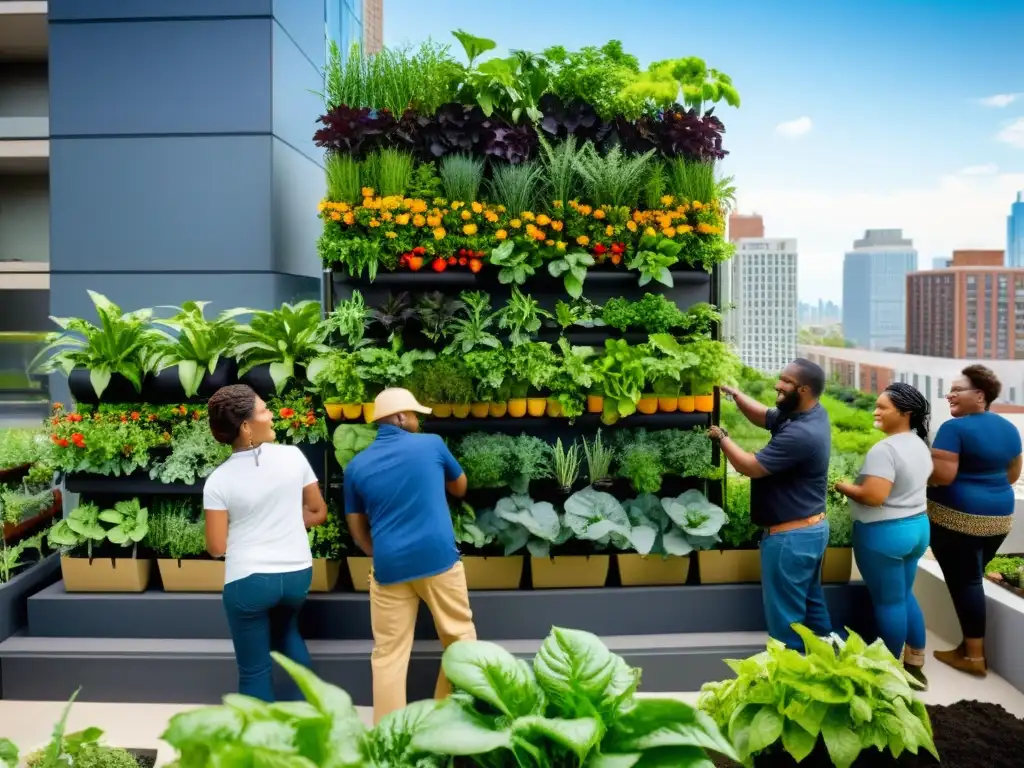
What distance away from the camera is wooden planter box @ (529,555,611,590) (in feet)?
14.4

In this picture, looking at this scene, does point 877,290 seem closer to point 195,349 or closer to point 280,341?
point 280,341

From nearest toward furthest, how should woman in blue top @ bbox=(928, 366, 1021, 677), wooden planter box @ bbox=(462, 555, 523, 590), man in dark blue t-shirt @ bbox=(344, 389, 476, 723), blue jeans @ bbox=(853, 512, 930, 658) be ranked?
man in dark blue t-shirt @ bbox=(344, 389, 476, 723) < blue jeans @ bbox=(853, 512, 930, 658) < woman in blue top @ bbox=(928, 366, 1021, 677) < wooden planter box @ bbox=(462, 555, 523, 590)

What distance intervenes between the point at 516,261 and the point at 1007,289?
7426mm

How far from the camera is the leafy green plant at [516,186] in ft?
14.8

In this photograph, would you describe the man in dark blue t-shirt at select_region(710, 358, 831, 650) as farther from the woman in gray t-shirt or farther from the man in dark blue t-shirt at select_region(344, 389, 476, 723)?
the man in dark blue t-shirt at select_region(344, 389, 476, 723)

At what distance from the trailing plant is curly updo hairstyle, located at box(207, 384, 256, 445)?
1.05 m

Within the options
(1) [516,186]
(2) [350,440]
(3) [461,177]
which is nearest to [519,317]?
(1) [516,186]

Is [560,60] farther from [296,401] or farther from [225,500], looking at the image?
[225,500]

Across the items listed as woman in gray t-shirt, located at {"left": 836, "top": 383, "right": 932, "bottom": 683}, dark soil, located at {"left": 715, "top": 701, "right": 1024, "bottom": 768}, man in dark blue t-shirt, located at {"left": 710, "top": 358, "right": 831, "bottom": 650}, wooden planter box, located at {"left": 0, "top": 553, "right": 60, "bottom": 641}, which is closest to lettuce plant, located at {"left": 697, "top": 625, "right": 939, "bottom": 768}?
dark soil, located at {"left": 715, "top": 701, "right": 1024, "bottom": 768}

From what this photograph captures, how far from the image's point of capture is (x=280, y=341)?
14.8 feet

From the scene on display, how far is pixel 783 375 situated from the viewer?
3916 millimetres

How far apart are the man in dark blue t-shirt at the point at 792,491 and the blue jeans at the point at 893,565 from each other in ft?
0.86

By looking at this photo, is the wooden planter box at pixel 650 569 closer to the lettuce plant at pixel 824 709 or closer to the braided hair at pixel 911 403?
the braided hair at pixel 911 403

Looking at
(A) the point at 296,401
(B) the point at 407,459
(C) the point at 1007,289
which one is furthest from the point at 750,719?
(C) the point at 1007,289
